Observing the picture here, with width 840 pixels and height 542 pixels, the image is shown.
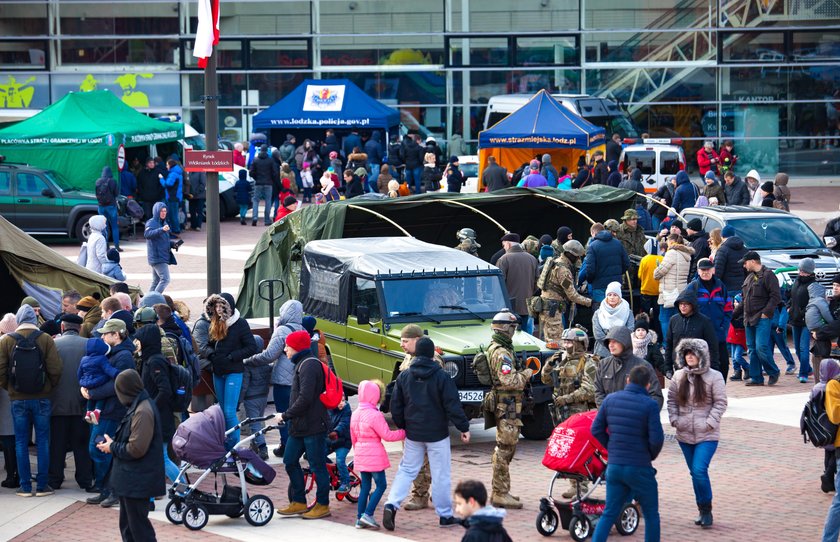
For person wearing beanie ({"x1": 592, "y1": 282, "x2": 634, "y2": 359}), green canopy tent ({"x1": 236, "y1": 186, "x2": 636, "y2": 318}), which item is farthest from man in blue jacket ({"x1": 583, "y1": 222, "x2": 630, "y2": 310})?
person wearing beanie ({"x1": 592, "y1": 282, "x2": 634, "y2": 359})

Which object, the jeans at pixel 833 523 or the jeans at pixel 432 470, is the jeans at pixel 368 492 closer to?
the jeans at pixel 432 470

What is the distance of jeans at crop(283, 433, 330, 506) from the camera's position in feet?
37.8

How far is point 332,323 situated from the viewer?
15.8 metres

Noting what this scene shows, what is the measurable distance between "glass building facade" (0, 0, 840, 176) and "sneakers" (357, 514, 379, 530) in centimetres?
3388

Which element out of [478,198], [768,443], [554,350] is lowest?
[768,443]

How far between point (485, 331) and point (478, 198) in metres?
6.63

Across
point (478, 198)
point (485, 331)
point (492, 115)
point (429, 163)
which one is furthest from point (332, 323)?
point (492, 115)

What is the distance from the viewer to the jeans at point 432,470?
11133 millimetres

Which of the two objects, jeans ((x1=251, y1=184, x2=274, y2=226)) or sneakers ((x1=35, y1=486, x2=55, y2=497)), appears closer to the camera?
sneakers ((x1=35, y1=486, x2=55, y2=497))

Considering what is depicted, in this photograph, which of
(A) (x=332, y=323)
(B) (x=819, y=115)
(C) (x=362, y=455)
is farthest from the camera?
(B) (x=819, y=115)

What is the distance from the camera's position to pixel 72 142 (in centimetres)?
3138

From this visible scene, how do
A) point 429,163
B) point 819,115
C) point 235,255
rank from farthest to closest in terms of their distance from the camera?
point 819,115 < point 429,163 < point 235,255

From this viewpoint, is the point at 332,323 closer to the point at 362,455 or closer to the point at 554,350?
the point at 554,350

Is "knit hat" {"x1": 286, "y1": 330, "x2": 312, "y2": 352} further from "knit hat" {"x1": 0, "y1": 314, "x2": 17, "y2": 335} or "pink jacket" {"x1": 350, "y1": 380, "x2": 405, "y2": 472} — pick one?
"knit hat" {"x1": 0, "y1": 314, "x2": 17, "y2": 335}
